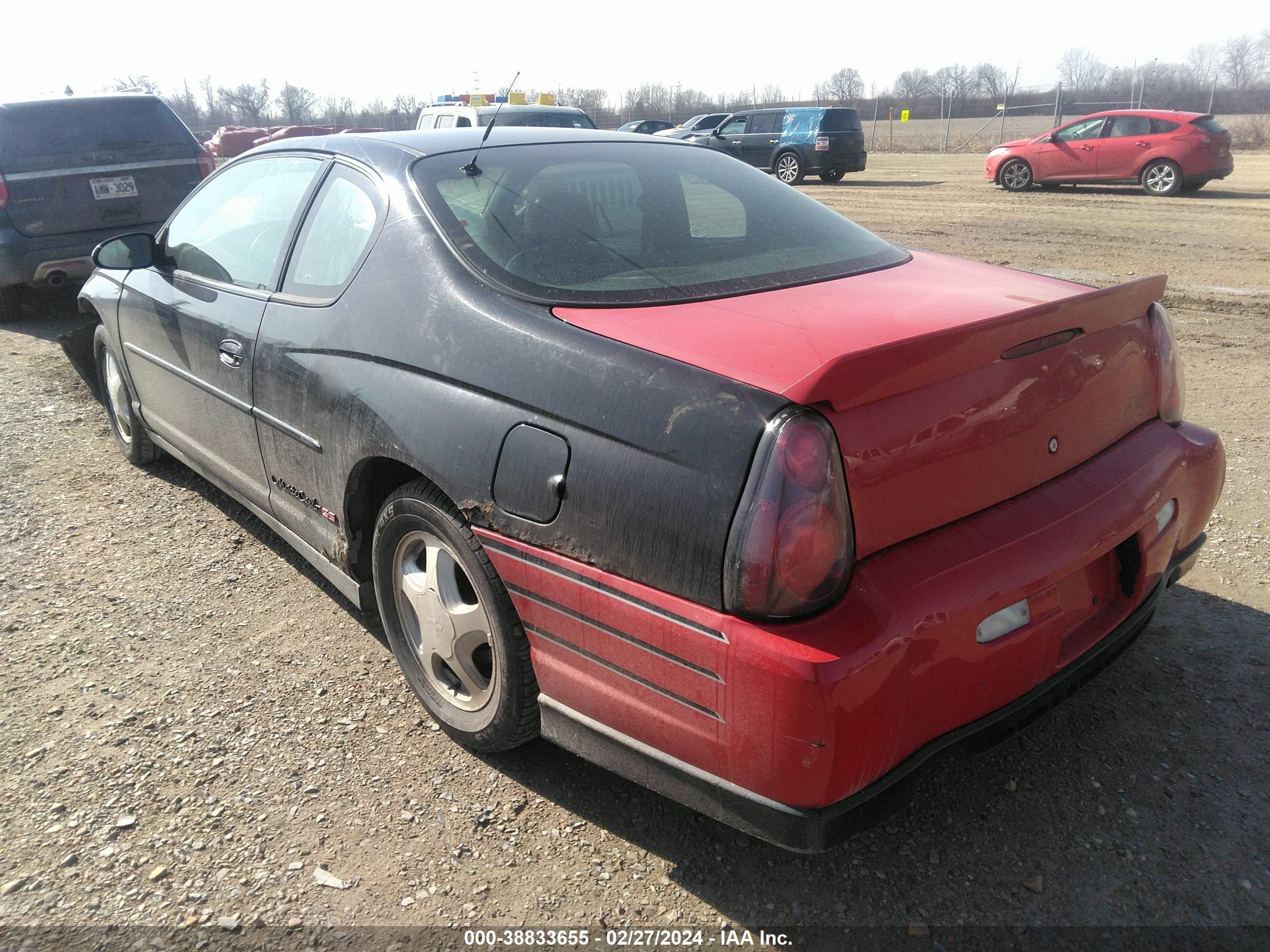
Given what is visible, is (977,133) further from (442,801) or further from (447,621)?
(442,801)

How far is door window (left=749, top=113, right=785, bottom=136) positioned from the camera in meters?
20.9

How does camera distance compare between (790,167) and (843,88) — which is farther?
(843,88)

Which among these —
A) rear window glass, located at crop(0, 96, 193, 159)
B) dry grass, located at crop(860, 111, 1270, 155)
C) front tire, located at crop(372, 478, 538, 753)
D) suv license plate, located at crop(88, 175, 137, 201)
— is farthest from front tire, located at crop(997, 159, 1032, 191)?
front tire, located at crop(372, 478, 538, 753)

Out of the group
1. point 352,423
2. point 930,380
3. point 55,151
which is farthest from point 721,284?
point 55,151

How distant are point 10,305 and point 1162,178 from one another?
1642 cm

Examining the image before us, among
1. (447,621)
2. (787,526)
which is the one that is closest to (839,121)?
(447,621)

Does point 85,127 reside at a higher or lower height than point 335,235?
higher

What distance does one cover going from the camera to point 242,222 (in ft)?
11.2

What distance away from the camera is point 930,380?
1827 mm

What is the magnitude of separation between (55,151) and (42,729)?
6665 mm

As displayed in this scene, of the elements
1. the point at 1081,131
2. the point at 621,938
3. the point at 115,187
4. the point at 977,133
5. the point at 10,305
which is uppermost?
the point at 115,187

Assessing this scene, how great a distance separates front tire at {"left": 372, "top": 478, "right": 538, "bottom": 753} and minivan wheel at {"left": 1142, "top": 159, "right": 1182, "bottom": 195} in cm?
1644

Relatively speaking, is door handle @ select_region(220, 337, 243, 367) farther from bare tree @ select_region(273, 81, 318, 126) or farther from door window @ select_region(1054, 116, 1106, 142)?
bare tree @ select_region(273, 81, 318, 126)

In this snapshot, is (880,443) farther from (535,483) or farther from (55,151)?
(55,151)
